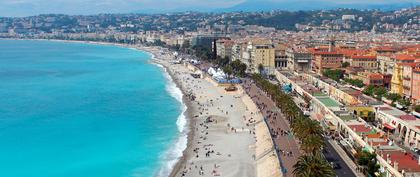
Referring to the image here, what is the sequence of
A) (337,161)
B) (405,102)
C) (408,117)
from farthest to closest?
(405,102) < (408,117) < (337,161)

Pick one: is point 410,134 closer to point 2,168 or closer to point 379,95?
point 379,95

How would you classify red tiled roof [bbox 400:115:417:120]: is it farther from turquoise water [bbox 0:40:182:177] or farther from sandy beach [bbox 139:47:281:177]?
turquoise water [bbox 0:40:182:177]

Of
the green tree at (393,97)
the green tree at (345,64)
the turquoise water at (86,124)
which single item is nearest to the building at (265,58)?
the green tree at (345,64)

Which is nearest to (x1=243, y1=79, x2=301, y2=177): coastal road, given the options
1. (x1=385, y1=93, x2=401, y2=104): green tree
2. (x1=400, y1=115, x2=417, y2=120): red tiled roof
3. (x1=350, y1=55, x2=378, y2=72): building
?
(x1=400, y1=115, x2=417, y2=120): red tiled roof

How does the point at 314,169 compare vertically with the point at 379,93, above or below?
above

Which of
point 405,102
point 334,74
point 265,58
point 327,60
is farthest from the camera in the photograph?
point 265,58

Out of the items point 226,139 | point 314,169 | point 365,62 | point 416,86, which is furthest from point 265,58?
point 314,169

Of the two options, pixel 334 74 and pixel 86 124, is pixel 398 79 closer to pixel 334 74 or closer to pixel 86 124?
pixel 334 74

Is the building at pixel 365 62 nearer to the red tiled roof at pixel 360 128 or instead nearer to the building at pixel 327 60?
the building at pixel 327 60
